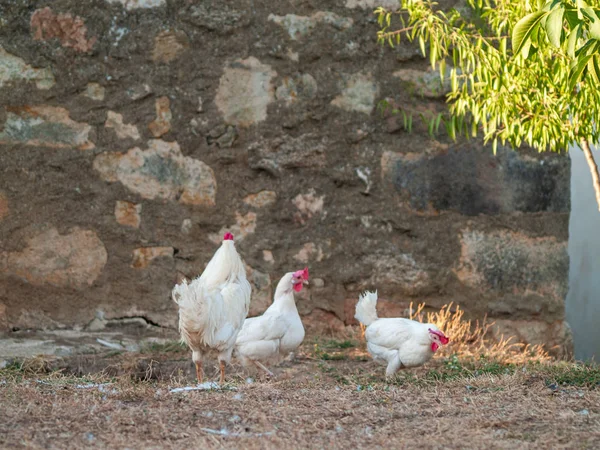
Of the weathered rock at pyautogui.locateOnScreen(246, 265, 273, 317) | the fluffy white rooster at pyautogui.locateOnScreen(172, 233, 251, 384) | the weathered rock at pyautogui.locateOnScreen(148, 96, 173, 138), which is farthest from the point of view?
the weathered rock at pyautogui.locateOnScreen(246, 265, 273, 317)

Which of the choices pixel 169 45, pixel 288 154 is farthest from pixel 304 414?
pixel 169 45

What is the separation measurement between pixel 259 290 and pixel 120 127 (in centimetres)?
147

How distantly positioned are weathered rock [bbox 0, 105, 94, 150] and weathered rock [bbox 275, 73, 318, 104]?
136cm

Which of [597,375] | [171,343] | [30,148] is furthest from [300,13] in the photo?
[597,375]

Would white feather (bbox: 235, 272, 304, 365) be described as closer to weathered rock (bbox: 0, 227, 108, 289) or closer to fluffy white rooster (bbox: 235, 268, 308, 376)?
fluffy white rooster (bbox: 235, 268, 308, 376)

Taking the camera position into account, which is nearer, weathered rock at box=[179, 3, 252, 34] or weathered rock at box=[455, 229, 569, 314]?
weathered rock at box=[179, 3, 252, 34]

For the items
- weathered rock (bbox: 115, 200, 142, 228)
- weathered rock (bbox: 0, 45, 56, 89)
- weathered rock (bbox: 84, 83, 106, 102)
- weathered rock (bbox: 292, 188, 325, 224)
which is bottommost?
weathered rock (bbox: 115, 200, 142, 228)

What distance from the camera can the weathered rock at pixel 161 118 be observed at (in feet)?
18.9

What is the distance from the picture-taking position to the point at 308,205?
589 centimetres

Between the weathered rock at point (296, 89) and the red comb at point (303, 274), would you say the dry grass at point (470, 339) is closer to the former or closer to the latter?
the red comb at point (303, 274)

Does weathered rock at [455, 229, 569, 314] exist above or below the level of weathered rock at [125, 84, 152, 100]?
below

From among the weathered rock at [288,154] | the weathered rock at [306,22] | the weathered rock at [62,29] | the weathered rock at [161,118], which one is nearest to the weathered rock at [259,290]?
the weathered rock at [288,154]

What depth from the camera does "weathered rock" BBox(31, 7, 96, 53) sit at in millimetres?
5602

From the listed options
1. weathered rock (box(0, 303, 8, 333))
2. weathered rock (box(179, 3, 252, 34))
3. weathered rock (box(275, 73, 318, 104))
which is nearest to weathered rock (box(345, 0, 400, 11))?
weathered rock (box(275, 73, 318, 104))
